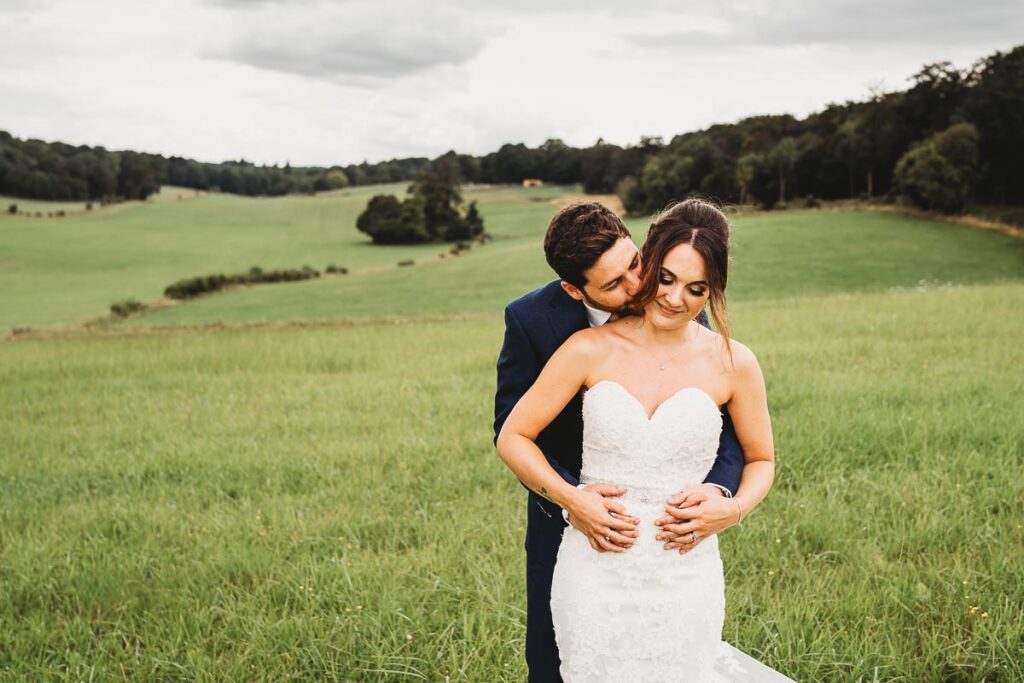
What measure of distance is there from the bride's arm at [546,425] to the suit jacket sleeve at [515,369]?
13 cm

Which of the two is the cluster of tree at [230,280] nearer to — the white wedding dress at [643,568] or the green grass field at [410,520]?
the green grass field at [410,520]

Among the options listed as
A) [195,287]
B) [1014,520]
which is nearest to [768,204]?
[195,287]

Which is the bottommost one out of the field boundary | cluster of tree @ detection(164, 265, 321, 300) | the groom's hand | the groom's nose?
the field boundary

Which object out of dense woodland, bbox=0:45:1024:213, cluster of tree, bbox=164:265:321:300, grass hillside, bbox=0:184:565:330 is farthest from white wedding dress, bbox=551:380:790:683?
cluster of tree, bbox=164:265:321:300

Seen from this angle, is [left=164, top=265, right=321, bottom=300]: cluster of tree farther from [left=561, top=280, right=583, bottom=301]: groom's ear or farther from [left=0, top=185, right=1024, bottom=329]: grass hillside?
[left=561, top=280, right=583, bottom=301]: groom's ear

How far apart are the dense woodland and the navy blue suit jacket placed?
83.6 feet

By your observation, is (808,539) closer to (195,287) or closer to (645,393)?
(645,393)

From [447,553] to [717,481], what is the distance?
105 inches

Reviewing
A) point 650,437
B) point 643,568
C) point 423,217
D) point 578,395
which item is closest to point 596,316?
point 578,395

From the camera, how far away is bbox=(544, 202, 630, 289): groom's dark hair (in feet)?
7.44

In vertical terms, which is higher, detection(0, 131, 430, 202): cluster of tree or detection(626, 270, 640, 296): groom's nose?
detection(0, 131, 430, 202): cluster of tree

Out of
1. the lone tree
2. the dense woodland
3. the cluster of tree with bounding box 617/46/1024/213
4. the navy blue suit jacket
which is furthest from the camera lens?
the dense woodland

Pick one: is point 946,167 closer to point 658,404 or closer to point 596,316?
point 596,316

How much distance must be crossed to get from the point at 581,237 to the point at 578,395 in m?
0.61
